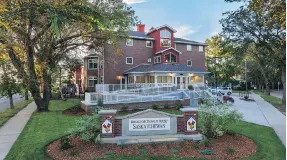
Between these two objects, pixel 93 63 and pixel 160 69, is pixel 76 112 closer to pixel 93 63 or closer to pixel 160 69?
pixel 160 69

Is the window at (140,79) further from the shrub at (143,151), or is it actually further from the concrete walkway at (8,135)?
A: the shrub at (143,151)

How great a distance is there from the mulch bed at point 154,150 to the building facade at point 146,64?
19.8m

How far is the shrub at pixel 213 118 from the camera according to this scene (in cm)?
781

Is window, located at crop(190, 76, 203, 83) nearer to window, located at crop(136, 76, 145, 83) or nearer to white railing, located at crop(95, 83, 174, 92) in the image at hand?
white railing, located at crop(95, 83, 174, 92)

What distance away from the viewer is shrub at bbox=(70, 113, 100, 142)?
718cm

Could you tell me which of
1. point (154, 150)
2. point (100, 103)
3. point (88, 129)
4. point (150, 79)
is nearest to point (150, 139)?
point (154, 150)

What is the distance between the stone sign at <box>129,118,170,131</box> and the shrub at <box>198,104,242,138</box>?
133 centimetres

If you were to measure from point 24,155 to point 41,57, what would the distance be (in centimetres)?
1059

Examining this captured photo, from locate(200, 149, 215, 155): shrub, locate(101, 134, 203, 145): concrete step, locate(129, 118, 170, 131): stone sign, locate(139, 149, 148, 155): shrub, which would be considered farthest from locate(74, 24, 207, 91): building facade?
locate(139, 149, 148, 155): shrub

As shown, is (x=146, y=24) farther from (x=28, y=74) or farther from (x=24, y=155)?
(x=24, y=155)

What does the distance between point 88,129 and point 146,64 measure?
2461 cm

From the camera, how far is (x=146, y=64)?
31.6 meters

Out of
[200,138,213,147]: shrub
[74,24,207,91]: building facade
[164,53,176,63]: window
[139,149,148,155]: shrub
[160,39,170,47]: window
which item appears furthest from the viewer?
[160,39,170,47]: window

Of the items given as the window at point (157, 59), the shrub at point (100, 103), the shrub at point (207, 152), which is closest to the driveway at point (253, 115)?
the shrub at point (207, 152)
